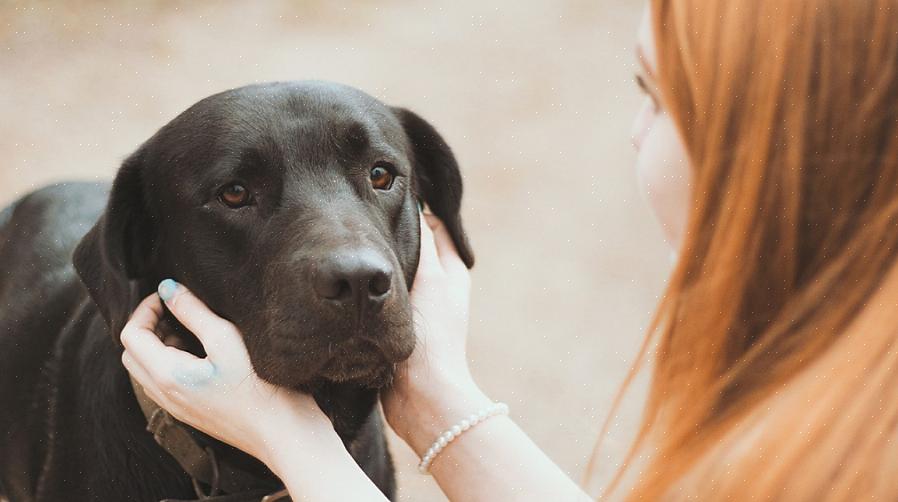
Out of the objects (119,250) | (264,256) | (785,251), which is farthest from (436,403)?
(785,251)

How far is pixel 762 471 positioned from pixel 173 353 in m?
0.98

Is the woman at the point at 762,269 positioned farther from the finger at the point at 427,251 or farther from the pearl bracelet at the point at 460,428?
the finger at the point at 427,251

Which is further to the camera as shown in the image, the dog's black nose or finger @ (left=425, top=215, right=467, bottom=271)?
finger @ (left=425, top=215, right=467, bottom=271)

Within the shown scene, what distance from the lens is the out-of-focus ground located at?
3.48 metres

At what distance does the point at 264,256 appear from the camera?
1708mm

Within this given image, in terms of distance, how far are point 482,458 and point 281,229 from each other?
1.78 ft

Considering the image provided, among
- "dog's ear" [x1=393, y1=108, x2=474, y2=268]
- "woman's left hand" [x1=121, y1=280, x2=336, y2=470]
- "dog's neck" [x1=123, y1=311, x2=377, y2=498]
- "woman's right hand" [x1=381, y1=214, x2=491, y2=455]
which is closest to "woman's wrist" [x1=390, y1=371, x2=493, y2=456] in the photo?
"woman's right hand" [x1=381, y1=214, x2=491, y2=455]

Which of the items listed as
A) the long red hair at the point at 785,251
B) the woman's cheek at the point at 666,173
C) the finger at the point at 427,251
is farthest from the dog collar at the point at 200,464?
the woman's cheek at the point at 666,173

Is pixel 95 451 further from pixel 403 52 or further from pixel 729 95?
pixel 403 52

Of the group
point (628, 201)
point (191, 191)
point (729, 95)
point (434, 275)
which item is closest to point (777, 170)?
point (729, 95)

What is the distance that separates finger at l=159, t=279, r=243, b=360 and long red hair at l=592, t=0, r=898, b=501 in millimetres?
735

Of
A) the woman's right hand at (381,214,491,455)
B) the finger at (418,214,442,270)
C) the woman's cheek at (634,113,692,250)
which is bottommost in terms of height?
the woman's right hand at (381,214,491,455)

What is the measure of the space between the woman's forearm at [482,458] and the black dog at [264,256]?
0.13 metres

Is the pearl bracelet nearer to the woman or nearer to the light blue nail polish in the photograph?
the woman
